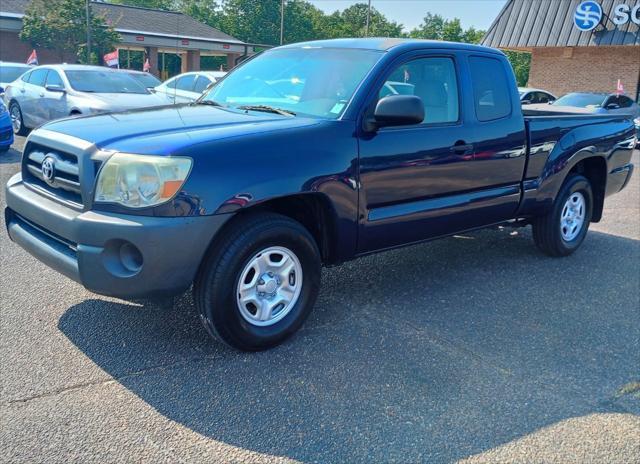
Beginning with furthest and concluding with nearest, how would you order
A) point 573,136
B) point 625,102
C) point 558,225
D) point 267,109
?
point 625,102
point 558,225
point 573,136
point 267,109

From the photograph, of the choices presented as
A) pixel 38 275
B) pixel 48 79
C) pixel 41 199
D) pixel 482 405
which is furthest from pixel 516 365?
pixel 48 79

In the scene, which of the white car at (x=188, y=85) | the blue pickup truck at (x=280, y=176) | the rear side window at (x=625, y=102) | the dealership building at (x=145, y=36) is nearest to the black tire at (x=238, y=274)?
the blue pickup truck at (x=280, y=176)

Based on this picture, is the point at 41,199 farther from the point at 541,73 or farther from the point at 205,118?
the point at 541,73

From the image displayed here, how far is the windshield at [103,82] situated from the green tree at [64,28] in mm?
20281

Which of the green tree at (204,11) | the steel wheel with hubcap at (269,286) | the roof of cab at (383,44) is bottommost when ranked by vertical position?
the steel wheel with hubcap at (269,286)

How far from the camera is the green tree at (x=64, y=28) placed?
2975 centimetres

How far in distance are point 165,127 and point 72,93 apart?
822 cm

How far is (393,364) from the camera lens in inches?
144

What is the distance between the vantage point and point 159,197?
321cm

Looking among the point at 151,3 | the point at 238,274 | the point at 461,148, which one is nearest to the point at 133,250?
the point at 238,274

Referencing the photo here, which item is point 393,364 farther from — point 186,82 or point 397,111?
point 186,82

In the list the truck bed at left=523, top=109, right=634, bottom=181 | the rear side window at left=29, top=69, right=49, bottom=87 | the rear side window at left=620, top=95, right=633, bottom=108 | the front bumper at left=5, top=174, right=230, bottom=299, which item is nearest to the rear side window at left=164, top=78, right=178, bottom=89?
the rear side window at left=29, top=69, right=49, bottom=87

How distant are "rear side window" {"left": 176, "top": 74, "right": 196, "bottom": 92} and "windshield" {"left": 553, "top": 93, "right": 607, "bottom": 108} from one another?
911cm

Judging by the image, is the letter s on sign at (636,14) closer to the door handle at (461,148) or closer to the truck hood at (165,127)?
the door handle at (461,148)
